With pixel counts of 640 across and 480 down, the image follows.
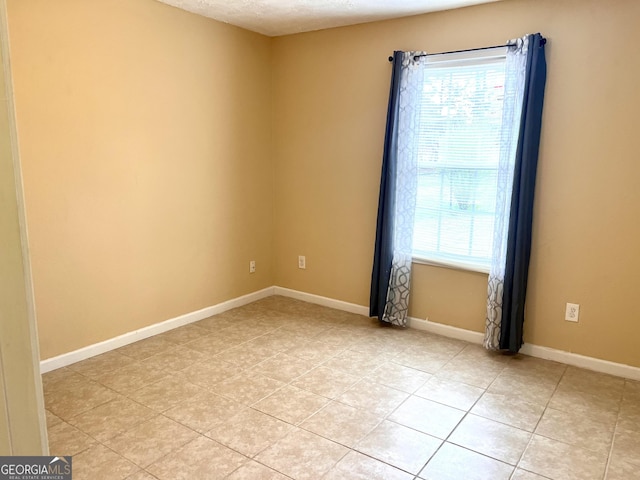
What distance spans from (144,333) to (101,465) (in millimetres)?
1484

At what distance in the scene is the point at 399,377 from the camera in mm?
2926

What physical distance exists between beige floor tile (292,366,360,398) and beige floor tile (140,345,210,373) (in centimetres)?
72

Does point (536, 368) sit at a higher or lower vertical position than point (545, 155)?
lower

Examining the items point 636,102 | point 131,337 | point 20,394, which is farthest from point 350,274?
point 20,394

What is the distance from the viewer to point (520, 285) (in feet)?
10.2

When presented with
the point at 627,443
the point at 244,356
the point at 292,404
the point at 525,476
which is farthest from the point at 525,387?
the point at 244,356

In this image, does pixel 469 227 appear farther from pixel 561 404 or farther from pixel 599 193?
pixel 561 404

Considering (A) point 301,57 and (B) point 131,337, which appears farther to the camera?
(A) point 301,57

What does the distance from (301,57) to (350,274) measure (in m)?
1.93

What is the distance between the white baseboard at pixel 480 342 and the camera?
2.96 meters

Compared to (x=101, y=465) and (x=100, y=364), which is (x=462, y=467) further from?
(x=100, y=364)

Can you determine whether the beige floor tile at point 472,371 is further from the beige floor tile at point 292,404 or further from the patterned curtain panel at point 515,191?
the beige floor tile at point 292,404

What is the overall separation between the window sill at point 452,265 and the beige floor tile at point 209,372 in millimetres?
1595

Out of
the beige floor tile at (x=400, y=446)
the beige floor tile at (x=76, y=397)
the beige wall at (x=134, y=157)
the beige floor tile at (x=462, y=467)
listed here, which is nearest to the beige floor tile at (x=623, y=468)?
the beige floor tile at (x=462, y=467)
